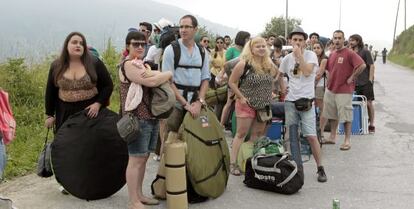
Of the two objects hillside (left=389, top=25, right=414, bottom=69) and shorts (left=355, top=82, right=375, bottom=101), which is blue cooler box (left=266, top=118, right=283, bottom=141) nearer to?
shorts (left=355, top=82, right=375, bottom=101)

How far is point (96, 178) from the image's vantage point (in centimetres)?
493

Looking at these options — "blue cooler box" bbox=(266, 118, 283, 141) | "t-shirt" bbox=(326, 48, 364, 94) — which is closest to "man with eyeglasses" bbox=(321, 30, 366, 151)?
"t-shirt" bbox=(326, 48, 364, 94)

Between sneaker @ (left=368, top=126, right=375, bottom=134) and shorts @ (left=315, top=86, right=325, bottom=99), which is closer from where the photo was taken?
shorts @ (left=315, top=86, right=325, bottom=99)

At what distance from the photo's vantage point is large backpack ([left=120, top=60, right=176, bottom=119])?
14.5ft

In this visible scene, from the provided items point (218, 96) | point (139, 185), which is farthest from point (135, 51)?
point (218, 96)

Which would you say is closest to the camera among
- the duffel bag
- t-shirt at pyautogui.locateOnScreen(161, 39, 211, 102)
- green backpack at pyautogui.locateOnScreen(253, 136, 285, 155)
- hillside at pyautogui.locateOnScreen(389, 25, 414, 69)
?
t-shirt at pyautogui.locateOnScreen(161, 39, 211, 102)

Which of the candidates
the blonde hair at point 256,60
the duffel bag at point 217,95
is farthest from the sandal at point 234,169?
the duffel bag at point 217,95

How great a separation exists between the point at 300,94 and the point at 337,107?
2176mm

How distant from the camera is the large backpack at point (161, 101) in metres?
4.41

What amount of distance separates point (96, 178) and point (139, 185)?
18.1 inches

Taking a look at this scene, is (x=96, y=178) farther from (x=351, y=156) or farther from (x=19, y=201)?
(x=351, y=156)

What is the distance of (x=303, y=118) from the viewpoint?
5.74 metres

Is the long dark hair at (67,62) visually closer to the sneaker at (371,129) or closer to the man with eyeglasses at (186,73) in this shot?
the man with eyeglasses at (186,73)

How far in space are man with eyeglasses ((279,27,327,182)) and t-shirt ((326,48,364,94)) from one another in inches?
74.6
